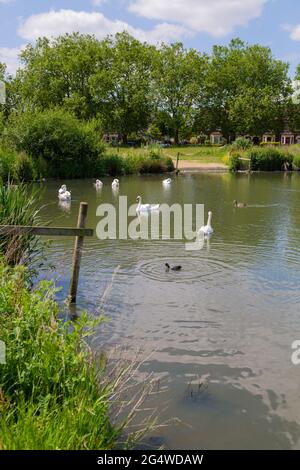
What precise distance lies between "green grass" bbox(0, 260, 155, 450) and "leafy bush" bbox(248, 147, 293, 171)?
5182cm

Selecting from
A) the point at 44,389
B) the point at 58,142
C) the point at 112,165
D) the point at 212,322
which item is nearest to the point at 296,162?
the point at 112,165

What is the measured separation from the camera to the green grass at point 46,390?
454 centimetres

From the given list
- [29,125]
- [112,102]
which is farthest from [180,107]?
[29,125]

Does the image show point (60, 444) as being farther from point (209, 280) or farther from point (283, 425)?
point (209, 280)

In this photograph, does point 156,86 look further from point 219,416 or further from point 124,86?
point 219,416

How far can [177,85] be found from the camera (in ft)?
282

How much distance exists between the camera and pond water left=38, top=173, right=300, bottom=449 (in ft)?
21.5

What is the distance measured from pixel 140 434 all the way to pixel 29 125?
36763 mm

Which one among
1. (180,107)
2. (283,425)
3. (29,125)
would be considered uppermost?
(180,107)

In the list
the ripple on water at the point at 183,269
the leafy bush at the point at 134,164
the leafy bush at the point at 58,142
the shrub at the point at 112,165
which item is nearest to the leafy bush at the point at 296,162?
the leafy bush at the point at 134,164

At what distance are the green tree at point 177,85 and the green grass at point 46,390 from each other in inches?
3183

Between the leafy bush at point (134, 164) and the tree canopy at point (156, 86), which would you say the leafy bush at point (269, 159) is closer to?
the leafy bush at point (134, 164)

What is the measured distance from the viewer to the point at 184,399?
6988 mm

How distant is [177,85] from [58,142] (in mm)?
49425
